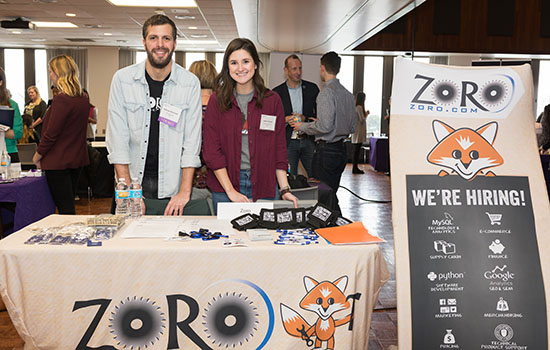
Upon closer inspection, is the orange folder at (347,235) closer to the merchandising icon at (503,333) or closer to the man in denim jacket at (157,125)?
the merchandising icon at (503,333)

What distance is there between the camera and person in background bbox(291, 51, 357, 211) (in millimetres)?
3967

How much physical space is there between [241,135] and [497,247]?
122 centimetres

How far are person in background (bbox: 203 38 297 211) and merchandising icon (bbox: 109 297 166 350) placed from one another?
71 centimetres

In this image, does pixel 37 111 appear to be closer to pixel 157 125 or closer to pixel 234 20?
pixel 234 20

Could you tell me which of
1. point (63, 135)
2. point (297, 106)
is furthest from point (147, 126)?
point (297, 106)

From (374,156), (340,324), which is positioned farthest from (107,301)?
(374,156)

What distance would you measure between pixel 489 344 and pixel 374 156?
9663 mm

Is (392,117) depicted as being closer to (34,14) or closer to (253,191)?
(253,191)

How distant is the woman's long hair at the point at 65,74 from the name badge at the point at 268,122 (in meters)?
1.66

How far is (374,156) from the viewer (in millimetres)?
11148

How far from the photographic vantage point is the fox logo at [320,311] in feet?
5.78

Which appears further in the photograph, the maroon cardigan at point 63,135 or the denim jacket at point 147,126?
the maroon cardigan at point 63,135

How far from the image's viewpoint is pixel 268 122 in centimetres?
238

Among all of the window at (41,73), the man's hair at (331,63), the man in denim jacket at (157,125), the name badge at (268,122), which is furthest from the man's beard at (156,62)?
the window at (41,73)
